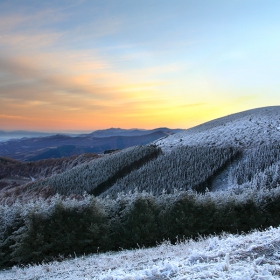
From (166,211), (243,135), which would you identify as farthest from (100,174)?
(166,211)

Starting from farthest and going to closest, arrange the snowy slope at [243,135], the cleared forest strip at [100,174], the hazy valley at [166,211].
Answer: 1. the cleared forest strip at [100,174]
2. the snowy slope at [243,135]
3. the hazy valley at [166,211]

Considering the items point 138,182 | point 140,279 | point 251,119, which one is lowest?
point 138,182

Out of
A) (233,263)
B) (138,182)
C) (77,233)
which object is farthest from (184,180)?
(233,263)

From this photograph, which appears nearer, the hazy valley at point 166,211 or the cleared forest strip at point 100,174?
the hazy valley at point 166,211

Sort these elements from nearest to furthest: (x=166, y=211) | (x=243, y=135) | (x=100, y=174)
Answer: (x=166, y=211) < (x=243, y=135) < (x=100, y=174)

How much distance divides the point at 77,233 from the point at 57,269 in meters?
3.99

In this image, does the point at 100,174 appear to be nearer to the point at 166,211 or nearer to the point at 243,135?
the point at 243,135

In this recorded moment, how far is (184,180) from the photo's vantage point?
31625mm

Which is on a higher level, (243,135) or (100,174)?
(243,135)

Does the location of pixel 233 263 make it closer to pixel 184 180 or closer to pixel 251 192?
pixel 251 192

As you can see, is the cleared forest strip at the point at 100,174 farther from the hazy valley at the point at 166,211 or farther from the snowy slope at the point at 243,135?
the snowy slope at the point at 243,135

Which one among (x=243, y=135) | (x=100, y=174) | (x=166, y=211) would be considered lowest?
(x=100, y=174)

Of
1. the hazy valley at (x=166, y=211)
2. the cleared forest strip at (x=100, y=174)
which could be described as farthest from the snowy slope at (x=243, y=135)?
the cleared forest strip at (x=100, y=174)

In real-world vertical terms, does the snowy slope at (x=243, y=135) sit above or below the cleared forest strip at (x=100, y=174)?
above
